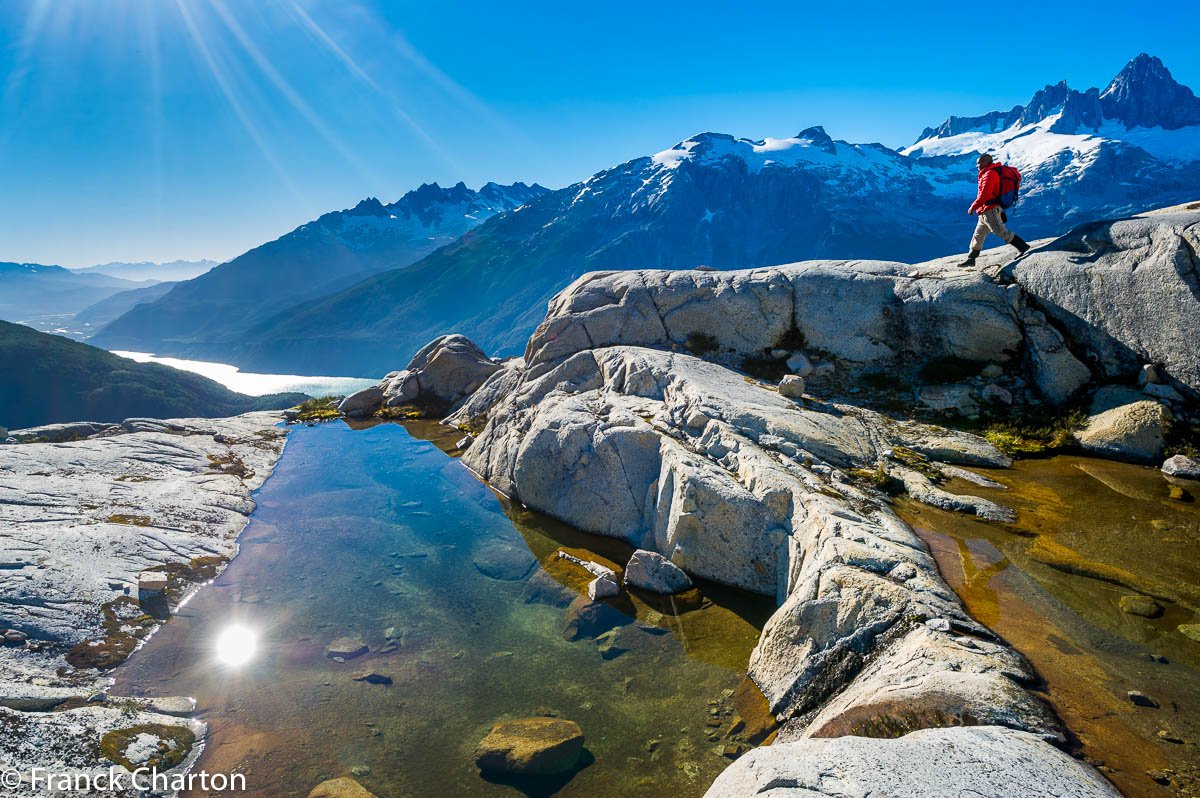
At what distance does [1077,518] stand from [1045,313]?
1106 centimetres

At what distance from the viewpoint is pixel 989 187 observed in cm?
2288

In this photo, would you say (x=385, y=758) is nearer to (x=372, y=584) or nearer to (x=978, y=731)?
(x=372, y=584)

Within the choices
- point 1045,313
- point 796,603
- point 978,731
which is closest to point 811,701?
point 796,603

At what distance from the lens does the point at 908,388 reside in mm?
22578

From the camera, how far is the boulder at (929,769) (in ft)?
18.5

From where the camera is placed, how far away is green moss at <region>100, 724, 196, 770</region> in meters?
9.47

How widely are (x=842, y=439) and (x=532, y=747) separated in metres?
13.6

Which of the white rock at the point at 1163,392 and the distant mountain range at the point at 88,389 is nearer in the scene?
the white rock at the point at 1163,392

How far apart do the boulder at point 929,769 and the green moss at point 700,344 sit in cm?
2122

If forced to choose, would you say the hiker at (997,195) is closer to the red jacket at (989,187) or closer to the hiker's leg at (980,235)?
the red jacket at (989,187)

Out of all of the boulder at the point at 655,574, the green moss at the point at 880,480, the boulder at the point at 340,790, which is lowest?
the boulder at the point at 340,790

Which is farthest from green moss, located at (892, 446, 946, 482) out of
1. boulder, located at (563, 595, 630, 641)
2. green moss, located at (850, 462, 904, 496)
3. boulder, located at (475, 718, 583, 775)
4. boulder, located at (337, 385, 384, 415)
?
boulder, located at (337, 385, 384, 415)

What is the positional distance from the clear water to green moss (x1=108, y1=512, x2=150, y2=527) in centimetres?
311

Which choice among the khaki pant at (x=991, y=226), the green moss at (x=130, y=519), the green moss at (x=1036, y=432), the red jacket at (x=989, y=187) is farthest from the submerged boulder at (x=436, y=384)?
the red jacket at (x=989, y=187)
